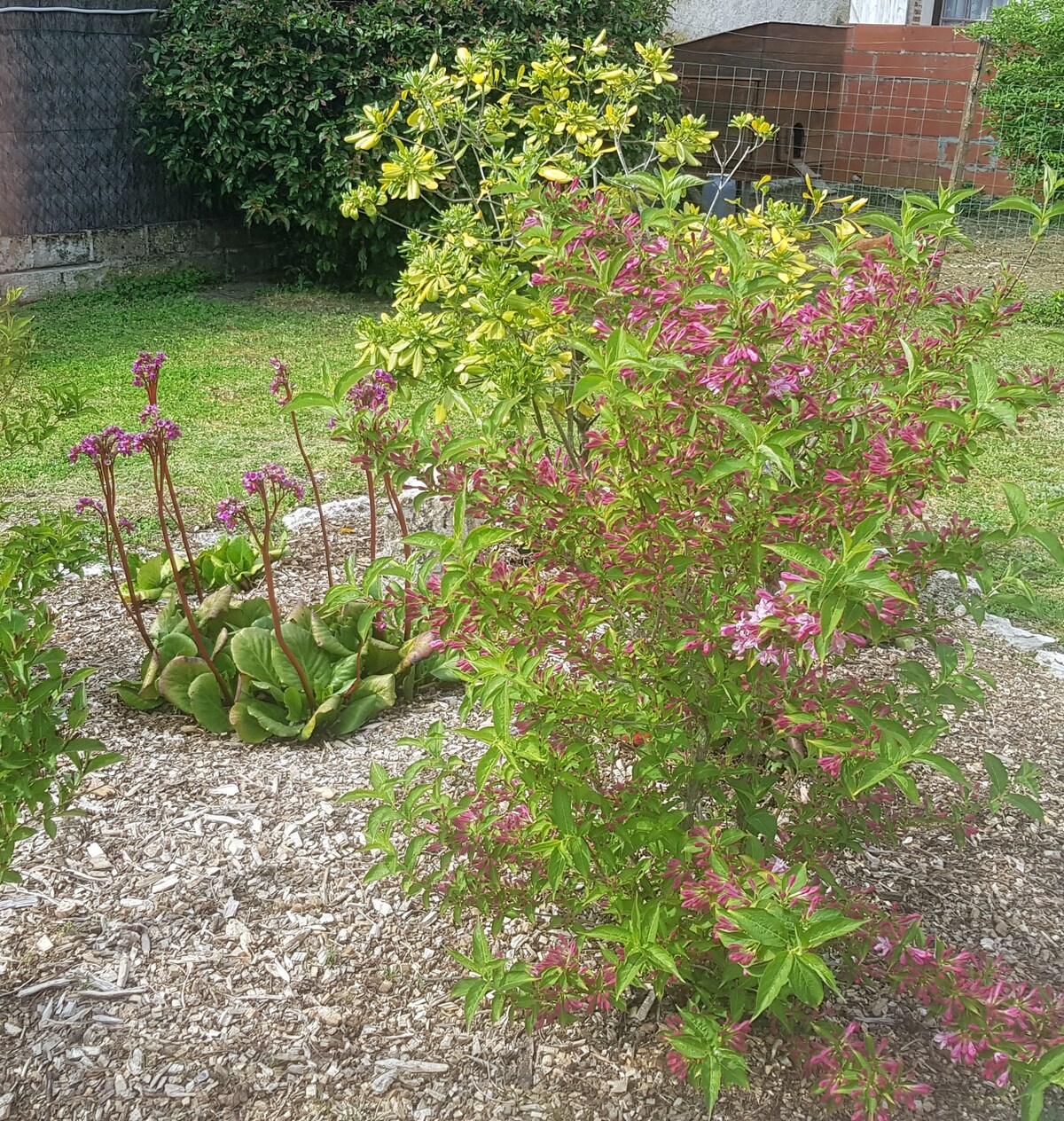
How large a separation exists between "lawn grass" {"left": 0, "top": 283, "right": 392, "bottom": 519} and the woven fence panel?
1.99 feet

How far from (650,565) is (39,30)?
7.83 meters

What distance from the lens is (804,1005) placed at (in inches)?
85.1

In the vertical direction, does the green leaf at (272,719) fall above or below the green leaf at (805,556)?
below

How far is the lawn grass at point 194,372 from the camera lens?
212 inches

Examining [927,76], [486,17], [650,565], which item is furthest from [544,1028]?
[927,76]

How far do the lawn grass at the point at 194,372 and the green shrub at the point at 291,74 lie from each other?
0.79 meters

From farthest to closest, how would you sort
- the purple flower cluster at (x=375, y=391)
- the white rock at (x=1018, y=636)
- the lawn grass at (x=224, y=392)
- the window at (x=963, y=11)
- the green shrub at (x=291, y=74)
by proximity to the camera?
the window at (x=963, y=11)
the green shrub at (x=291, y=74)
the lawn grass at (x=224, y=392)
the white rock at (x=1018, y=636)
the purple flower cluster at (x=375, y=391)

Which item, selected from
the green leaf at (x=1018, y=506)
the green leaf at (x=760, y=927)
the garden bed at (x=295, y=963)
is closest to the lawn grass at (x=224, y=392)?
the garden bed at (x=295, y=963)

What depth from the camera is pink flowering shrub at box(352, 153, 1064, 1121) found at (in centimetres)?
169

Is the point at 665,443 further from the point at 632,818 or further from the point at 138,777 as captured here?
the point at 138,777

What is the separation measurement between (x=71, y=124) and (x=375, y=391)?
272 inches

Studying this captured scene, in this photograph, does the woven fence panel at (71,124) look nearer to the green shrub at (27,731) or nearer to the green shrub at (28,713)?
the green shrub at (28,713)

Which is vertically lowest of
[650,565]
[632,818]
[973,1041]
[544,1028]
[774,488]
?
[544,1028]

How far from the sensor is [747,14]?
43.7ft
